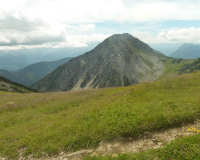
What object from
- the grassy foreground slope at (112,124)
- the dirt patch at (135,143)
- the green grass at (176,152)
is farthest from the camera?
the grassy foreground slope at (112,124)

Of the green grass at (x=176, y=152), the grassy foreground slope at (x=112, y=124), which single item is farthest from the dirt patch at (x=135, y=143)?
the green grass at (x=176, y=152)

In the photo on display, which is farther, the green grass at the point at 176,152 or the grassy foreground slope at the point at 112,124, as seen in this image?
the grassy foreground slope at the point at 112,124

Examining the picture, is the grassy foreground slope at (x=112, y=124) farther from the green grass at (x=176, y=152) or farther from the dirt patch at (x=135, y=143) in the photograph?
the green grass at (x=176, y=152)

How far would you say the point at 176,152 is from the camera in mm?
5852

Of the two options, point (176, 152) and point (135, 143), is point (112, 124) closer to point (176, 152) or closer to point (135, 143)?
point (135, 143)

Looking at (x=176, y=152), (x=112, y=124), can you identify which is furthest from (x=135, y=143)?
(x=176, y=152)

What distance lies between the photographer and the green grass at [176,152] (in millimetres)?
5539

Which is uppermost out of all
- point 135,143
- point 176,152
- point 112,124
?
point 176,152

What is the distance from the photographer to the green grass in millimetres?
5539

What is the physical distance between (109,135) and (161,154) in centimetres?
346

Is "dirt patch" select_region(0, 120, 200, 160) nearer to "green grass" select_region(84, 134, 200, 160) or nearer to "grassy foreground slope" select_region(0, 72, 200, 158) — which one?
"grassy foreground slope" select_region(0, 72, 200, 158)

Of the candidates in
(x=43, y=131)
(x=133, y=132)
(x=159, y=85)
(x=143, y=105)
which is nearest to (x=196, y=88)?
(x=159, y=85)

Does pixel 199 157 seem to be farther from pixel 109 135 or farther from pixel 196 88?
pixel 196 88

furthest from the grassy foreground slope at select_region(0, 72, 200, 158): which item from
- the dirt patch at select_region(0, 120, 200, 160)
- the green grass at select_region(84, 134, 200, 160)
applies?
the green grass at select_region(84, 134, 200, 160)
